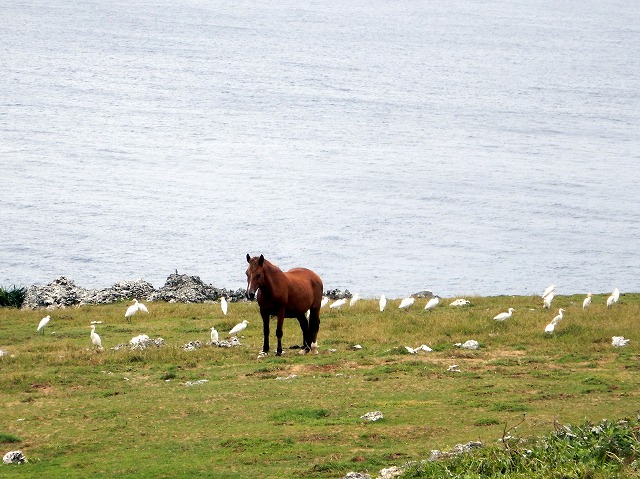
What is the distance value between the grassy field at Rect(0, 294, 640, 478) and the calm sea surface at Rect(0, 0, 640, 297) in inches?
Answer: 1179

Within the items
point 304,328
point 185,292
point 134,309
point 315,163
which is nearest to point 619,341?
point 304,328

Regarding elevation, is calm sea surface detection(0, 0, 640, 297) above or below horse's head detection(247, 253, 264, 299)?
below

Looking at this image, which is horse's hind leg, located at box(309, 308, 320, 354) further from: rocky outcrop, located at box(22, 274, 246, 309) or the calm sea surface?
the calm sea surface

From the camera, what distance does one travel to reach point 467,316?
1348 inches

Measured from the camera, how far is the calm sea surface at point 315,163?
235 feet

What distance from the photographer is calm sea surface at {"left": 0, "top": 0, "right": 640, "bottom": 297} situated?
7169cm

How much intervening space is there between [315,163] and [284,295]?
78796mm

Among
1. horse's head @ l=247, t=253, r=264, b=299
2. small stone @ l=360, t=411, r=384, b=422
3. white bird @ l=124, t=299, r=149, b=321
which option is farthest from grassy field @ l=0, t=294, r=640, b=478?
horse's head @ l=247, t=253, r=264, b=299

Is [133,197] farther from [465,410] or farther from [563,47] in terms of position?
[563,47]

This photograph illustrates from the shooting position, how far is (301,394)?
76.8ft

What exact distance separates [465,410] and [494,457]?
6.34m

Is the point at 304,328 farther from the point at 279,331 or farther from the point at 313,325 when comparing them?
the point at 279,331

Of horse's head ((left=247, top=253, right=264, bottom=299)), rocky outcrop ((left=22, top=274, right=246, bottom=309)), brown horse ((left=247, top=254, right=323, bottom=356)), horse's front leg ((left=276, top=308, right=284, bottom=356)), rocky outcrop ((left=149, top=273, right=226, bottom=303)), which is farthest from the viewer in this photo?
rocky outcrop ((left=149, top=273, right=226, bottom=303))

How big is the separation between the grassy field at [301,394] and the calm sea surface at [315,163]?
29943 millimetres
